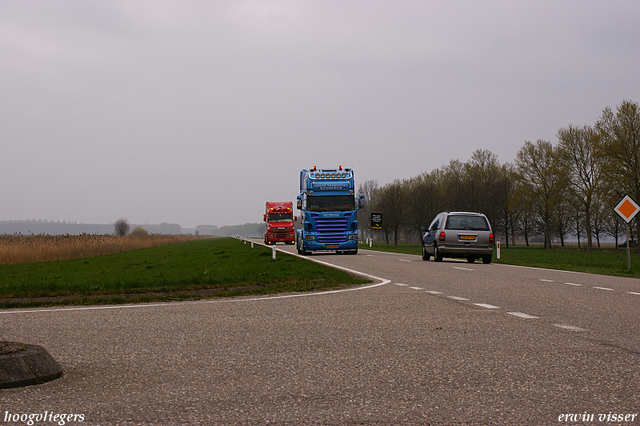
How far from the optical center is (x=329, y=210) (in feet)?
96.9

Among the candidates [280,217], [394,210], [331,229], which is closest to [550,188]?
[394,210]

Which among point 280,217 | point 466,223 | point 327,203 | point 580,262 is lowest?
point 580,262

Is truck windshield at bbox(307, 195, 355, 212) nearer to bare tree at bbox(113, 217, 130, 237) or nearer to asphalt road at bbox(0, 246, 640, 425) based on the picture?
asphalt road at bbox(0, 246, 640, 425)

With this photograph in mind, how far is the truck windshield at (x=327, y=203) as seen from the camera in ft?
96.9

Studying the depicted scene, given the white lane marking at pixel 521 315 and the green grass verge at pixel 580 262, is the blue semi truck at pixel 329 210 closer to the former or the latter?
the green grass verge at pixel 580 262

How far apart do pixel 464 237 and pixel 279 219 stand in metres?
32.4

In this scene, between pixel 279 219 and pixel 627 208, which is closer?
pixel 627 208

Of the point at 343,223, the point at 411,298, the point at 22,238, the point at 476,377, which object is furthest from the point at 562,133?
the point at 476,377

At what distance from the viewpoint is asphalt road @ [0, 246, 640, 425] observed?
154 inches

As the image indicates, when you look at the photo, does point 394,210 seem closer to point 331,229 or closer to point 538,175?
point 538,175

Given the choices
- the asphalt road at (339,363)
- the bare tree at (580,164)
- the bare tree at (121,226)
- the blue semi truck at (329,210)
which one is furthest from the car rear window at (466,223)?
the bare tree at (121,226)

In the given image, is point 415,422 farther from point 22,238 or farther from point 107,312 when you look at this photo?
point 22,238

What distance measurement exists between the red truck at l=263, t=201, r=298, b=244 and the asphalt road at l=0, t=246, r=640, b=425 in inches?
1725

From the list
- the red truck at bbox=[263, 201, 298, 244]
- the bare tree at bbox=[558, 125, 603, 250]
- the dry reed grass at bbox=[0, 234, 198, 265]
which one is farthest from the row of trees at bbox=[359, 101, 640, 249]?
the dry reed grass at bbox=[0, 234, 198, 265]
